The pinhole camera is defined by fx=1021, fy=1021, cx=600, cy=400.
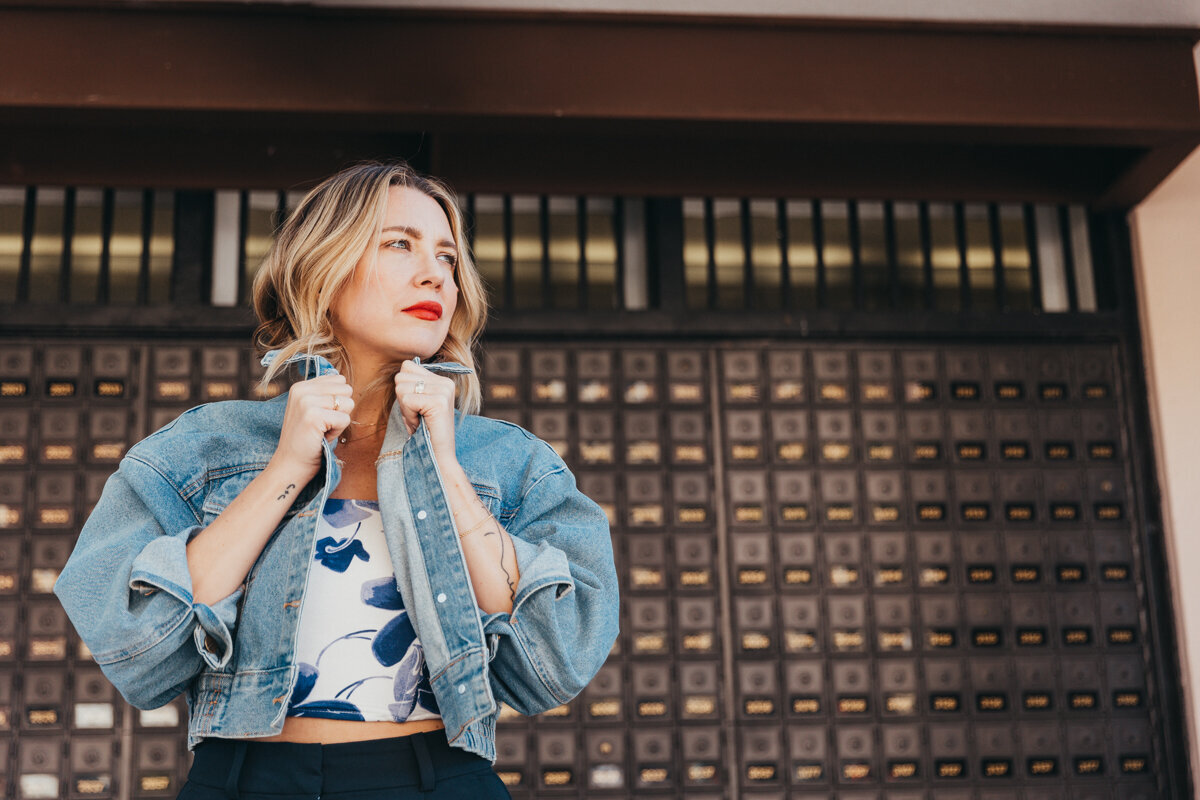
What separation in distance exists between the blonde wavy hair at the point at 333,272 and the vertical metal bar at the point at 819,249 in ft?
11.2

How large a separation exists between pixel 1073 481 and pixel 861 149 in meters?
1.78

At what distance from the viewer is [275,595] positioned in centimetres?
119

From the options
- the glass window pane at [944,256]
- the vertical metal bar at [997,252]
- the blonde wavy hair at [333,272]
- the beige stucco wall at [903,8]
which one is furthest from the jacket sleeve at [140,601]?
the vertical metal bar at [997,252]

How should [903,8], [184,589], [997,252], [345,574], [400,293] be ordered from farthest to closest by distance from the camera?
1. [997,252]
2. [903,8]
3. [400,293]
4. [345,574]
5. [184,589]

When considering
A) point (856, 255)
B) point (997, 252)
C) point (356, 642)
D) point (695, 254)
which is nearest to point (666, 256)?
point (695, 254)

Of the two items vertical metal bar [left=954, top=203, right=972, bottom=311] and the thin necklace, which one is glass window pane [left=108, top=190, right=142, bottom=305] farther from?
vertical metal bar [left=954, top=203, right=972, bottom=311]

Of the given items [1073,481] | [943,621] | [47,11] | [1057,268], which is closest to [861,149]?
[1057,268]

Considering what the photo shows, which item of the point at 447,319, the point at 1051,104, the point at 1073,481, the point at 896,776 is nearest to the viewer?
the point at 447,319

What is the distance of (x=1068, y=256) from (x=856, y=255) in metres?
1.05

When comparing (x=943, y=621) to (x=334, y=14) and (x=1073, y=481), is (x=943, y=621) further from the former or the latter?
(x=334, y=14)

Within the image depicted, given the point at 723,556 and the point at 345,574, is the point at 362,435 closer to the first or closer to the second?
the point at 345,574

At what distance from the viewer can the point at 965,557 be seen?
4.51m

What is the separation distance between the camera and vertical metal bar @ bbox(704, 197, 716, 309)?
4.68 metres

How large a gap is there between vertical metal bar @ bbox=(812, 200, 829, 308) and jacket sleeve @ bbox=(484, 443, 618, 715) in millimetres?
3575
